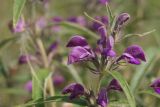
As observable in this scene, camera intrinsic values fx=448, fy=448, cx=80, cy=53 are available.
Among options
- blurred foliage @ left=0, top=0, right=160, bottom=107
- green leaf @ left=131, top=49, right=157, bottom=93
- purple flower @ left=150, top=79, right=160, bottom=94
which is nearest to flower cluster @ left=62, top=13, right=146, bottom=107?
purple flower @ left=150, top=79, right=160, bottom=94

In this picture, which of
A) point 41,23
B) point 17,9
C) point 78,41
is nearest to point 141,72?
point 78,41

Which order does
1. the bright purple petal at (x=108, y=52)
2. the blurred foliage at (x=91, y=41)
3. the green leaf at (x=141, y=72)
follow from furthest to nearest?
the blurred foliage at (x=91, y=41)
the green leaf at (x=141, y=72)
the bright purple petal at (x=108, y=52)

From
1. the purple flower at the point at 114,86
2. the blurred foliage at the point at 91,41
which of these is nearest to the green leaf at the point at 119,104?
the purple flower at the point at 114,86

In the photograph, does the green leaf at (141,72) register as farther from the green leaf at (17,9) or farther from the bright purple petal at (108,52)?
the green leaf at (17,9)

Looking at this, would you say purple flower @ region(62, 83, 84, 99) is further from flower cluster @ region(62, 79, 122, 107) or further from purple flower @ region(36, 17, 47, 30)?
purple flower @ region(36, 17, 47, 30)

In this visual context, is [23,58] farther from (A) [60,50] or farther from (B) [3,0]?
(B) [3,0]

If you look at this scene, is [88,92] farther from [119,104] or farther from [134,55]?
[134,55]
